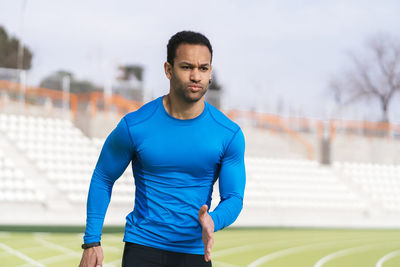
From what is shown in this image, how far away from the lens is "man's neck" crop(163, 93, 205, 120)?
9.65 ft

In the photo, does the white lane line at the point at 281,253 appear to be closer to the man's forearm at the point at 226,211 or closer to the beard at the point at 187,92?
the man's forearm at the point at 226,211

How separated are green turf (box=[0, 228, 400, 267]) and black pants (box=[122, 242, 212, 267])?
6.45 metres

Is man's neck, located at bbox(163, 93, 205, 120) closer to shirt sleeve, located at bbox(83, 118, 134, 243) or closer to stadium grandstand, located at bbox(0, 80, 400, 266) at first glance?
shirt sleeve, located at bbox(83, 118, 134, 243)

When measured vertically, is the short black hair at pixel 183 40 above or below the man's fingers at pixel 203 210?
above

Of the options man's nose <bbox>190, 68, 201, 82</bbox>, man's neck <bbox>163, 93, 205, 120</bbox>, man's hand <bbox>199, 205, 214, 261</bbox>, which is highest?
man's nose <bbox>190, 68, 201, 82</bbox>

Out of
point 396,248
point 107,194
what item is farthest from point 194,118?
point 396,248

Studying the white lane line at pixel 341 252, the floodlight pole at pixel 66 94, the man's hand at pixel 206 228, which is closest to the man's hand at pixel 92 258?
the man's hand at pixel 206 228

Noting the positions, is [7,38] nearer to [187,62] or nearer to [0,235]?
[0,235]

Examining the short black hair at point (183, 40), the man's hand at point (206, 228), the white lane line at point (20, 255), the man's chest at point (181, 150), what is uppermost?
the short black hair at point (183, 40)

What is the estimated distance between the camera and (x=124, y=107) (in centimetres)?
2359

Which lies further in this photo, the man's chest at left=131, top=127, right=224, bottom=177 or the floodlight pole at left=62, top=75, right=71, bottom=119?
the floodlight pole at left=62, top=75, right=71, bottom=119

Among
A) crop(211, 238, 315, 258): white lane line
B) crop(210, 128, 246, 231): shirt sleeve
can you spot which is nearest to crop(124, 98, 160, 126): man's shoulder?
crop(210, 128, 246, 231): shirt sleeve

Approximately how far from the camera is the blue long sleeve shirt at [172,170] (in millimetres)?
2912

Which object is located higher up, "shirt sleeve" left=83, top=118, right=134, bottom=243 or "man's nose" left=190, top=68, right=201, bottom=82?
"man's nose" left=190, top=68, right=201, bottom=82
